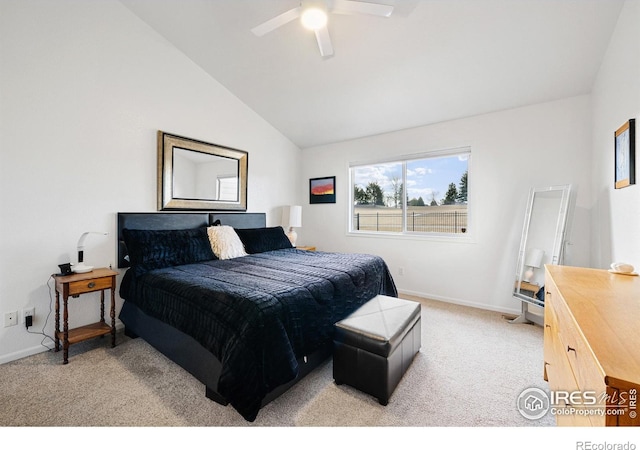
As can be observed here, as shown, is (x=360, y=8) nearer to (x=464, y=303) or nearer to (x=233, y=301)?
(x=233, y=301)

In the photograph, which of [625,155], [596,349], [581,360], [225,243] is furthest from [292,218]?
[596,349]

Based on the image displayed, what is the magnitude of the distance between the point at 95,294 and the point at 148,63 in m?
2.51

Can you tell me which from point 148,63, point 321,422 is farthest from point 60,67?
point 321,422

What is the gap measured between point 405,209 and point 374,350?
284 cm

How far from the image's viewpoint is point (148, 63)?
3.04 metres

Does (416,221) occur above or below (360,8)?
below

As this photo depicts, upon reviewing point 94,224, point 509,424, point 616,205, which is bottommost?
point 509,424

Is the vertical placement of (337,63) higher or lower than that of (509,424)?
higher

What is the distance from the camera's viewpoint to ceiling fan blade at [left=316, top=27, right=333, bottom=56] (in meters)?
2.23

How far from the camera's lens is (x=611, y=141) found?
2.32m

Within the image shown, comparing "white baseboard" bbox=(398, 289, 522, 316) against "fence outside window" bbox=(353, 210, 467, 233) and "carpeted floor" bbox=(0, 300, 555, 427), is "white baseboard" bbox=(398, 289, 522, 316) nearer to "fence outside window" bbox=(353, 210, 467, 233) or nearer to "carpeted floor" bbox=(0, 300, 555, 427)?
"carpeted floor" bbox=(0, 300, 555, 427)

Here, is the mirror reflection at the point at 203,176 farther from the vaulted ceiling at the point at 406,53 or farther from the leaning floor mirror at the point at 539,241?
the leaning floor mirror at the point at 539,241
